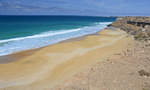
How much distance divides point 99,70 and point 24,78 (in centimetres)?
463

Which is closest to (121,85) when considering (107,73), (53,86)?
(107,73)

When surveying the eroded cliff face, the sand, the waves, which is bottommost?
the sand

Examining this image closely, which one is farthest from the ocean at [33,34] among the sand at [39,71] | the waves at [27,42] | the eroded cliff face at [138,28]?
the eroded cliff face at [138,28]

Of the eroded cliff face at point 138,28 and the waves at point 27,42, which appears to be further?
the eroded cliff face at point 138,28

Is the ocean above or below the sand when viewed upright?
above

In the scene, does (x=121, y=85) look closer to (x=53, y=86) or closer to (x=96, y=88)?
(x=96, y=88)

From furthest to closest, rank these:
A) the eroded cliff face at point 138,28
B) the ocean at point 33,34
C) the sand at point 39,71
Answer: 1. the eroded cliff face at point 138,28
2. the ocean at point 33,34
3. the sand at point 39,71

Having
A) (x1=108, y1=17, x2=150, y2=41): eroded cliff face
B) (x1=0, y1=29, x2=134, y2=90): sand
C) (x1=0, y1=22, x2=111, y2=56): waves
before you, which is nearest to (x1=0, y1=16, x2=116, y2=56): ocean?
(x1=0, y1=22, x2=111, y2=56): waves

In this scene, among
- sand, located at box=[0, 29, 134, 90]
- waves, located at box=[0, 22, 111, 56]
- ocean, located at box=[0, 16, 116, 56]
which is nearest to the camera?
sand, located at box=[0, 29, 134, 90]

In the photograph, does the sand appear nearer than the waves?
Yes

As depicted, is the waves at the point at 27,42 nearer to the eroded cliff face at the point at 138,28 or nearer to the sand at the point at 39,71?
the sand at the point at 39,71


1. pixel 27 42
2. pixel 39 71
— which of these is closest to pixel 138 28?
pixel 27 42

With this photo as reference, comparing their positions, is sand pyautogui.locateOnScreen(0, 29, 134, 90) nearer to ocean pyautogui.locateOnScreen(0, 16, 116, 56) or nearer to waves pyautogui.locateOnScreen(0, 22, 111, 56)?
waves pyautogui.locateOnScreen(0, 22, 111, 56)

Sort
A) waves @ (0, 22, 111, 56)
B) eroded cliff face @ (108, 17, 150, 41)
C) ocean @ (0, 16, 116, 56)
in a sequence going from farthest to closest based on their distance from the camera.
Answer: eroded cliff face @ (108, 17, 150, 41) < ocean @ (0, 16, 116, 56) < waves @ (0, 22, 111, 56)
